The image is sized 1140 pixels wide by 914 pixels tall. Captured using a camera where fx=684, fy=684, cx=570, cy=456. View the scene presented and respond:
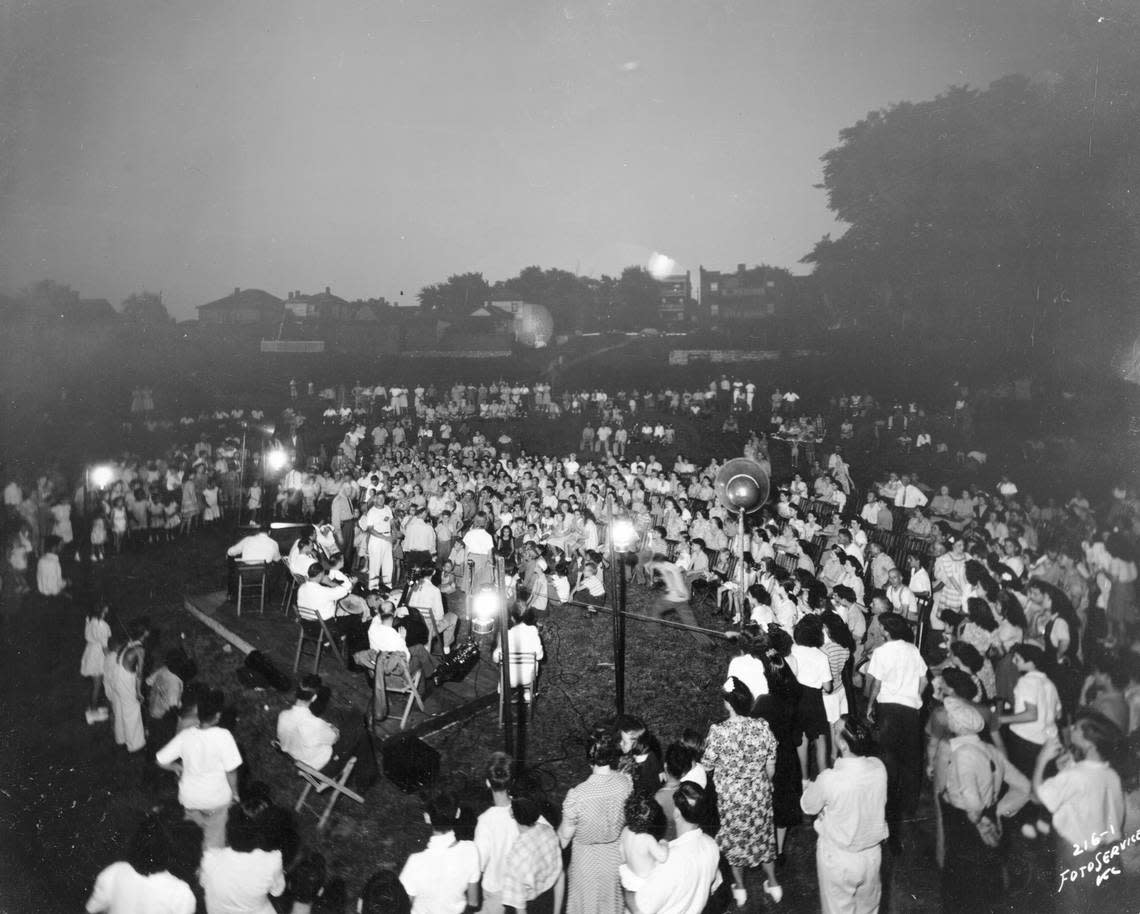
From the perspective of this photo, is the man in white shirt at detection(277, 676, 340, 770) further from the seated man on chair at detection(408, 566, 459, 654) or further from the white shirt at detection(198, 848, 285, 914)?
the seated man on chair at detection(408, 566, 459, 654)

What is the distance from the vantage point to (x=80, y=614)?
996 centimetres

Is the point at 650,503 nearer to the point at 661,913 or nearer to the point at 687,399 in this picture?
the point at 661,913

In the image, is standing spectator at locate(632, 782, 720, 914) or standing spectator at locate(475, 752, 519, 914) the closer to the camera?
standing spectator at locate(632, 782, 720, 914)

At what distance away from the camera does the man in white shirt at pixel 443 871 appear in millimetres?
3568

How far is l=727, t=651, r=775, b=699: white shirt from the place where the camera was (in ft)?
17.4

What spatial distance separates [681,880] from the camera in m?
3.48

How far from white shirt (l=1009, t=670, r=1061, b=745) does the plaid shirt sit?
3479 millimetres

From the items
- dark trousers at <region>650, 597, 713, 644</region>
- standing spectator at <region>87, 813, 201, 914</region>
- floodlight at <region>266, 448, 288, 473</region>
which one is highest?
standing spectator at <region>87, 813, 201, 914</region>

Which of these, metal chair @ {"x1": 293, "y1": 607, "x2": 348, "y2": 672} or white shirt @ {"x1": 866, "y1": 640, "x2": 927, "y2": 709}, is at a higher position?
white shirt @ {"x1": 866, "y1": 640, "x2": 927, "y2": 709}

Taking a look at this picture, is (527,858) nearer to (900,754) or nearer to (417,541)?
(900,754)

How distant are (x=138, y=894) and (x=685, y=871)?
2780mm

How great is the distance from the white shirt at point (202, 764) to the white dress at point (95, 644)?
8.85ft

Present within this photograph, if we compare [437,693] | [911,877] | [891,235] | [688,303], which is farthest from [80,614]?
[688,303]

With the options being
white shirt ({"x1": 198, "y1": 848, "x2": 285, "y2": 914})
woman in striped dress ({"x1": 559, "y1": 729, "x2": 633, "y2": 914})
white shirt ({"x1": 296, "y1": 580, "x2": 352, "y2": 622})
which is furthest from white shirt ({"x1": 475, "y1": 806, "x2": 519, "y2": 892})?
white shirt ({"x1": 296, "y1": 580, "x2": 352, "y2": 622})
